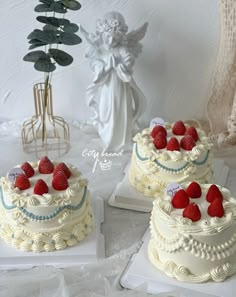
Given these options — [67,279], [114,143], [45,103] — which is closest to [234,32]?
[114,143]

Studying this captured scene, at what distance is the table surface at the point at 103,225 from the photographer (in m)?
1.22

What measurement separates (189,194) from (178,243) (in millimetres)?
124

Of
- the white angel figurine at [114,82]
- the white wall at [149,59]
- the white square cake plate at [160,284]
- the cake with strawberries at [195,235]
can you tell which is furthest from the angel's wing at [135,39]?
the white square cake plate at [160,284]

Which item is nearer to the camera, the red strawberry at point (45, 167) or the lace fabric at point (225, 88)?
the red strawberry at point (45, 167)

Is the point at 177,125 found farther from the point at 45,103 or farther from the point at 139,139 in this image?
the point at 45,103

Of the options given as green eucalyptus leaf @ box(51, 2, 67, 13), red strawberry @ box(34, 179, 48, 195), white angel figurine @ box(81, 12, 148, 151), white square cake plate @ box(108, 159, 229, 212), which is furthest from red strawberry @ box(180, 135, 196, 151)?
green eucalyptus leaf @ box(51, 2, 67, 13)

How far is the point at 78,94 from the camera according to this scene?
1.93 meters

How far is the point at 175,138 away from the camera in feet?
4.85

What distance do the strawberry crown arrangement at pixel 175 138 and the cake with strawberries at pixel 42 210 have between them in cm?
26

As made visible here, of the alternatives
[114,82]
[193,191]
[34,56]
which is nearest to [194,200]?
[193,191]

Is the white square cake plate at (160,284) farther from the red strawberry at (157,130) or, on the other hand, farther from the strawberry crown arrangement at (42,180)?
the red strawberry at (157,130)

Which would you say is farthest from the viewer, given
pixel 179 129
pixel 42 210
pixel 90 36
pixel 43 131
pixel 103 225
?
pixel 43 131

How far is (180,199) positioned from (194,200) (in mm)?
51

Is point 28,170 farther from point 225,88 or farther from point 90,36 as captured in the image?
point 225,88
